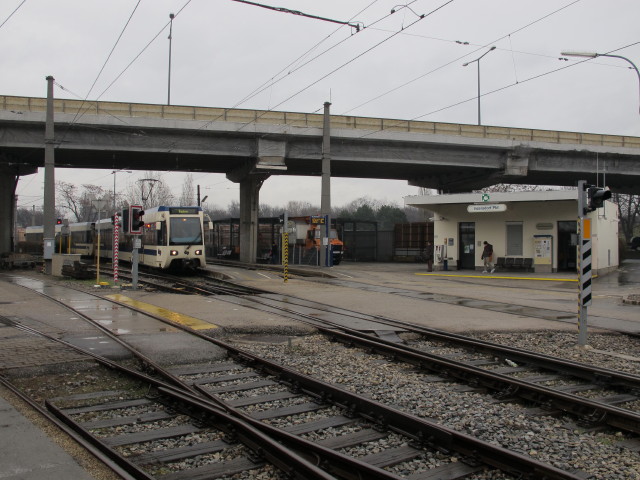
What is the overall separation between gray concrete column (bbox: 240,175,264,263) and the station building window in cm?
1872

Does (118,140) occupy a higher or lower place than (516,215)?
higher

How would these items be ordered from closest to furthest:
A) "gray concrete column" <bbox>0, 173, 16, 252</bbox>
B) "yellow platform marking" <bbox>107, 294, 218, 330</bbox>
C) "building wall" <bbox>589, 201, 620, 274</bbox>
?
"yellow platform marking" <bbox>107, 294, 218, 330</bbox>
"building wall" <bbox>589, 201, 620, 274</bbox>
"gray concrete column" <bbox>0, 173, 16, 252</bbox>

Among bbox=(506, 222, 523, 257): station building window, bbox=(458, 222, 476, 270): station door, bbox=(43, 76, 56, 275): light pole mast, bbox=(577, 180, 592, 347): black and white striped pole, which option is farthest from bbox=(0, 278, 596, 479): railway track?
bbox=(458, 222, 476, 270): station door

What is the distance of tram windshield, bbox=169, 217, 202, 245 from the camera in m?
25.7

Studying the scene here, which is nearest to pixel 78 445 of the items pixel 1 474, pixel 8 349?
pixel 1 474

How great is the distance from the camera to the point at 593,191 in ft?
34.9

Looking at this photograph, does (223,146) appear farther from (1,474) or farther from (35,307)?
(1,474)

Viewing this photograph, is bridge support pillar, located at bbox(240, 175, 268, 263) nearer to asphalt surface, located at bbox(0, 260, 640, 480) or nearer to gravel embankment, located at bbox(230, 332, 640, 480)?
asphalt surface, located at bbox(0, 260, 640, 480)

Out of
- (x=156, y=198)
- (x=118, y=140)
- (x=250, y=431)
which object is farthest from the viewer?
(x=156, y=198)

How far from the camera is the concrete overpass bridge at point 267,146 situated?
102 ft

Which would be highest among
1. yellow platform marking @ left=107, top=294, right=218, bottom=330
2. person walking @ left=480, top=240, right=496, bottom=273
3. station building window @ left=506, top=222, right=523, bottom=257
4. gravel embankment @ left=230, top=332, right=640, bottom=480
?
station building window @ left=506, top=222, right=523, bottom=257

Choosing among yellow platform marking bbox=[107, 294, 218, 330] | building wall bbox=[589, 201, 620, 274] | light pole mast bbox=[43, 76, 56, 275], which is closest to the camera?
yellow platform marking bbox=[107, 294, 218, 330]

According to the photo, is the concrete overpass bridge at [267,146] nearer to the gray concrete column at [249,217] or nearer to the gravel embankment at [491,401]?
the gray concrete column at [249,217]

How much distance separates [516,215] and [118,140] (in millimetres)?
23333
